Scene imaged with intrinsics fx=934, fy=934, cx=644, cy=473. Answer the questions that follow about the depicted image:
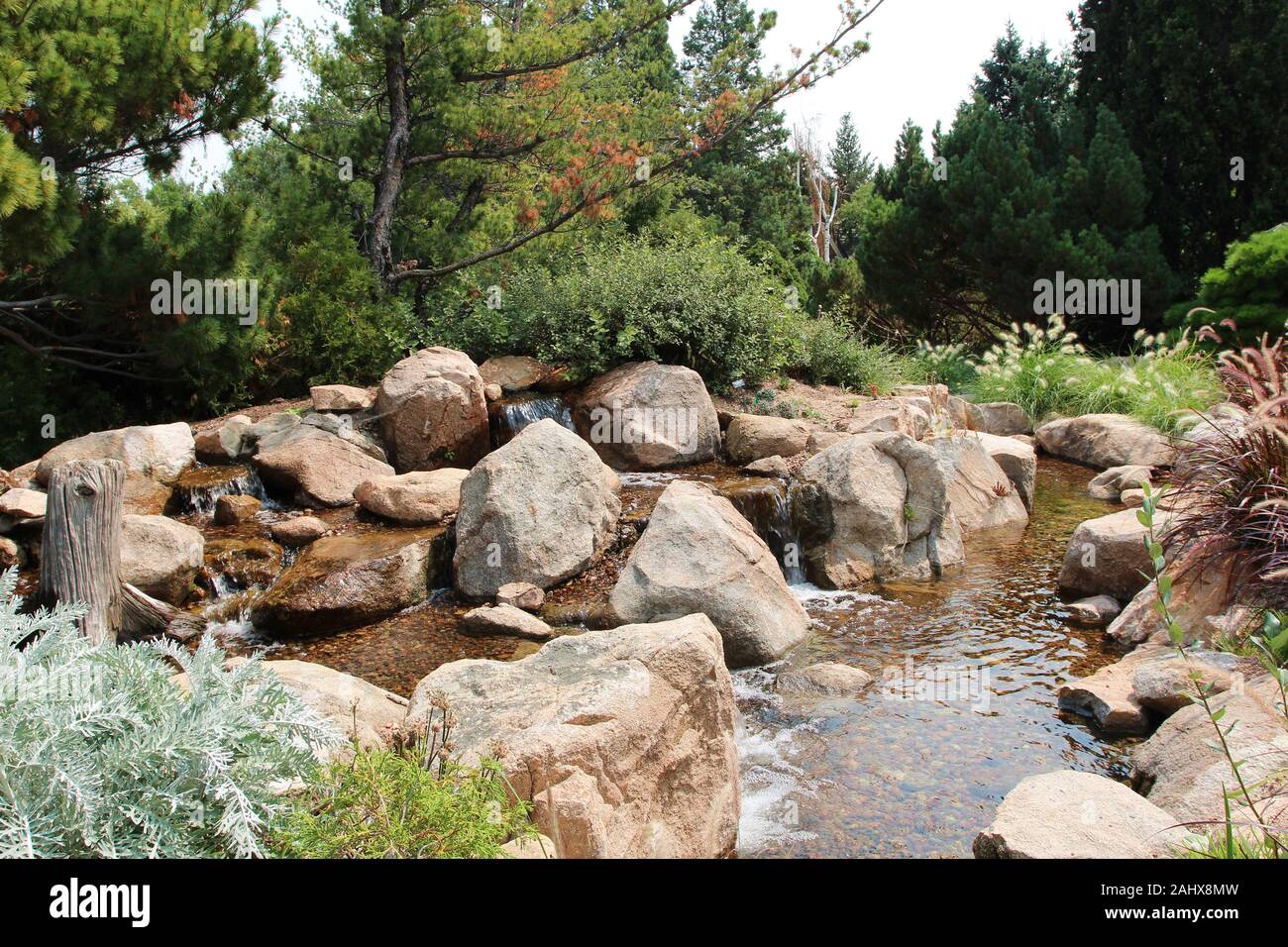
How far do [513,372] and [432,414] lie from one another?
1.52m

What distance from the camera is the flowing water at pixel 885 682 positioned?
13.7 ft

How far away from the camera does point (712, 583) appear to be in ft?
20.1

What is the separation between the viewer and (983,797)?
4281 mm

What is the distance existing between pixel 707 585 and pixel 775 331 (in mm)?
6511

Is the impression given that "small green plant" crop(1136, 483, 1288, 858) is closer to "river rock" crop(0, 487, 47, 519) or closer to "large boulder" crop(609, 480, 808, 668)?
"large boulder" crop(609, 480, 808, 668)

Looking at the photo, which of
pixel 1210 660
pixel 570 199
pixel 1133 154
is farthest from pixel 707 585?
pixel 1133 154

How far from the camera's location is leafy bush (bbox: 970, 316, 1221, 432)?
1165 centimetres

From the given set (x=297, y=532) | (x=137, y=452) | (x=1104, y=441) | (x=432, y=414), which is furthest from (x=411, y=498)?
(x=1104, y=441)

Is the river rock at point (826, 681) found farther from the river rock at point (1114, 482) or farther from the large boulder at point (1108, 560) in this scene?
the river rock at point (1114, 482)

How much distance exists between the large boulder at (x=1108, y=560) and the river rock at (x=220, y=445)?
756cm

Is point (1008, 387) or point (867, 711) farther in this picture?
point (1008, 387)

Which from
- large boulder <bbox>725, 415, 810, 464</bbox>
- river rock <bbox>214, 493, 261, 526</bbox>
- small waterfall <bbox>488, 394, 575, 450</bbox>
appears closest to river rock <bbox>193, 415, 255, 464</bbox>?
river rock <bbox>214, 493, 261, 526</bbox>

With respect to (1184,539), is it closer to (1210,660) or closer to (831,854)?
(1210,660)
